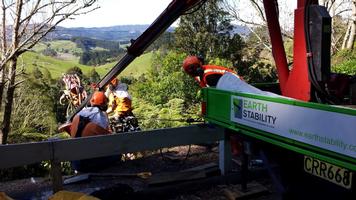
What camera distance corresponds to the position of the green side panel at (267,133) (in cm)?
307

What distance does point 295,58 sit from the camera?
13.7 ft

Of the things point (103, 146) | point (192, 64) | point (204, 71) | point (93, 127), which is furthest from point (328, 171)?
point (93, 127)

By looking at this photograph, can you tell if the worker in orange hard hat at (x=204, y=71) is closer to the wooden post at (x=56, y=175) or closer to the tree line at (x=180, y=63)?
the wooden post at (x=56, y=175)

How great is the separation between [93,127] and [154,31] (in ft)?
9.40

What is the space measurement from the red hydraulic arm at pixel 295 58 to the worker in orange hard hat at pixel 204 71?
168 centimetres

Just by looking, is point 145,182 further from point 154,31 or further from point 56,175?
point 154,31

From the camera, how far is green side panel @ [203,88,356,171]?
10.1 feet

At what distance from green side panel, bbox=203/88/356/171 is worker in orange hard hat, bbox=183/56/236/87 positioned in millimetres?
1176

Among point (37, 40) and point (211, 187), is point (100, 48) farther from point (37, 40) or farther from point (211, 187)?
point (211, 187)

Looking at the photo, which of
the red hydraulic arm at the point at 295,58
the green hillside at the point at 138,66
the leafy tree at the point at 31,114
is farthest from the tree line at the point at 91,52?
the red hydraulic arm at the point at 295,58

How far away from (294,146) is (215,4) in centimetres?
2798

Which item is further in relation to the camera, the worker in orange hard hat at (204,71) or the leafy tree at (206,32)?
the leafy tree at (206,32)

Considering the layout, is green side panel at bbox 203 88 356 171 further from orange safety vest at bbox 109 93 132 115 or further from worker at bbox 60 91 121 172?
orange safety vest at bbox 109 93 132 115

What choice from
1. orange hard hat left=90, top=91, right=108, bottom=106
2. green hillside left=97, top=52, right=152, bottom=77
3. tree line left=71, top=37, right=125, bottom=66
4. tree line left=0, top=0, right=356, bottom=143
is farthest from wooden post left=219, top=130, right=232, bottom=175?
tree line left=71, top=37, right=125, bottom=66
